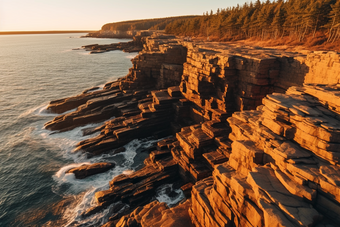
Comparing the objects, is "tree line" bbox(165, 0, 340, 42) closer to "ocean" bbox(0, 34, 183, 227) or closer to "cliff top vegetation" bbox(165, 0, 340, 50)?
"cliff top vegetation" bbox(165, 0, 340, 50)

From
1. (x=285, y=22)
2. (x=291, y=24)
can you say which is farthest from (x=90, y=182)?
(x=285, y=22)

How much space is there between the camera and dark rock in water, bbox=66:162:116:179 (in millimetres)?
25297

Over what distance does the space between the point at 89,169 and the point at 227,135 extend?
17988 millimetres

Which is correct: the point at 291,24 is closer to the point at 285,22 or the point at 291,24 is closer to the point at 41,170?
the point at 285,22

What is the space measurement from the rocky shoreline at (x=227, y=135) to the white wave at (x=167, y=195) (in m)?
0.69

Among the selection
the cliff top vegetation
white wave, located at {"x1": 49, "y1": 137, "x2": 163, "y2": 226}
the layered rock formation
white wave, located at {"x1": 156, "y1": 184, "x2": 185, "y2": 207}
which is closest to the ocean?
white wave, located at {"x1": 49, "y1": 137, "x2": 163, "y2": 226}

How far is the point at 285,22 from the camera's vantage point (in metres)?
62.6

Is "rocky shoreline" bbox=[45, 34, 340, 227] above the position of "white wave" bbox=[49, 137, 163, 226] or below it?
above

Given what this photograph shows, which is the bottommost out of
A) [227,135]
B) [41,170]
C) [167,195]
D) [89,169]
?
[41,170]

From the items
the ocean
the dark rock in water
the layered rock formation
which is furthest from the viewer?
the dark rock in water

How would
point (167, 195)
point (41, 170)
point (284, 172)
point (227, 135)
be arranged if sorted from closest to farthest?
point (284, 172)
point (167, 195)
point (227, 135)
point (41, 170)

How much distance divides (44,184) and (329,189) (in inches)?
1115

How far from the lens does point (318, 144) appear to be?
11.0 metres

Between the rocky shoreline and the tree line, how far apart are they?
38.4m
